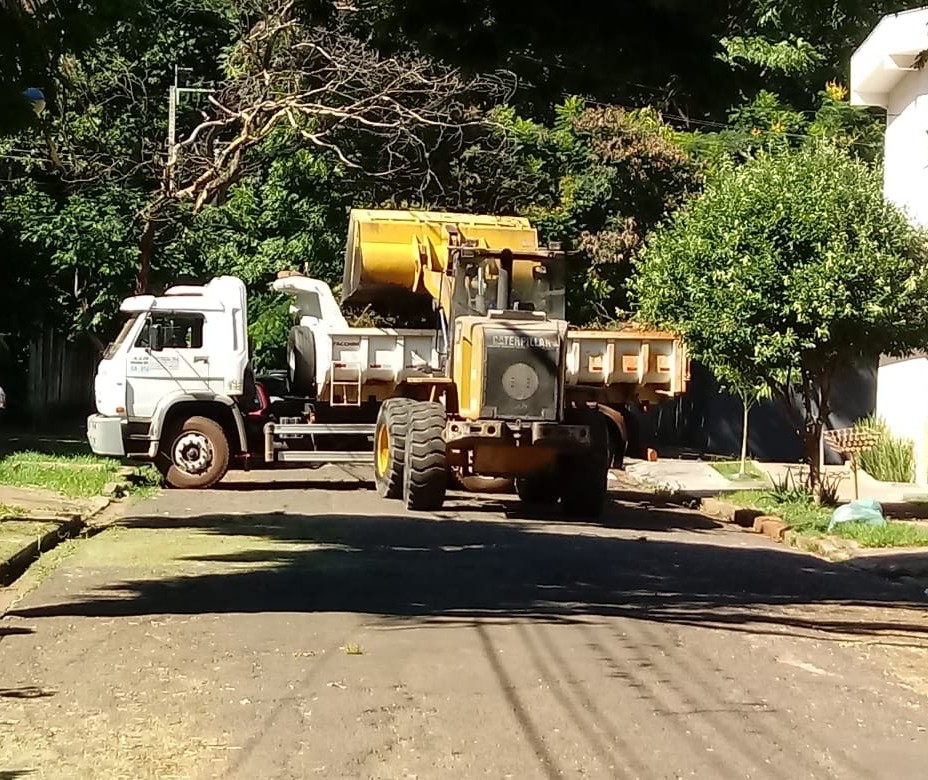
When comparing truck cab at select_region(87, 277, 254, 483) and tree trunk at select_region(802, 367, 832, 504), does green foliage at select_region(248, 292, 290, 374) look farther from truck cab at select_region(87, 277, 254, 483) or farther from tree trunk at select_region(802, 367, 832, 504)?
tree trunk at select_region(802, 367, 832, 504)

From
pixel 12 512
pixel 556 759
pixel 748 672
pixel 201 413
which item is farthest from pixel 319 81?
pixel 556 759

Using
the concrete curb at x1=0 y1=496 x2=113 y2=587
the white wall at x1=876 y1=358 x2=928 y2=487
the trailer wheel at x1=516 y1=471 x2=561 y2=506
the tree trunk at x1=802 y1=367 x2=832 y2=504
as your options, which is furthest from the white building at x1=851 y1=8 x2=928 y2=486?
the concrete curb at x1=0 y1=496 x2=113 y2=587

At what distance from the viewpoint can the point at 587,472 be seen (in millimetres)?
18266

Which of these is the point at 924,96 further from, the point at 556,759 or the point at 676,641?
the point at 556,759

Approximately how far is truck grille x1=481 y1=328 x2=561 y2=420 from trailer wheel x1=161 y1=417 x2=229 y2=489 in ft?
17.3

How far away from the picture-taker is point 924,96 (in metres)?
22.6

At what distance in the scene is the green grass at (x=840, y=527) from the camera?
16.0 m

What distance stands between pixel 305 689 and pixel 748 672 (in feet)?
8.85

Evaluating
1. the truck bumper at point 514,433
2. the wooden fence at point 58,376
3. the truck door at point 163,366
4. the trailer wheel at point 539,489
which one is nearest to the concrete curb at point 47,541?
the truck door at point 163,366

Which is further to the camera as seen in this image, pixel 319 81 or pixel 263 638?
pixel 319 81

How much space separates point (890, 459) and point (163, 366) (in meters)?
11.6

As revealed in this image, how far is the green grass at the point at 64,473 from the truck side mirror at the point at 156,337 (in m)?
1.90

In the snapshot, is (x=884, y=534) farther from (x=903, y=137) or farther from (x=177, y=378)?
(x=177, y=378)

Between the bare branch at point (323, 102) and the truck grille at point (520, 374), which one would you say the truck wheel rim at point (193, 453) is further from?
the bare branch at point (323, 102)
